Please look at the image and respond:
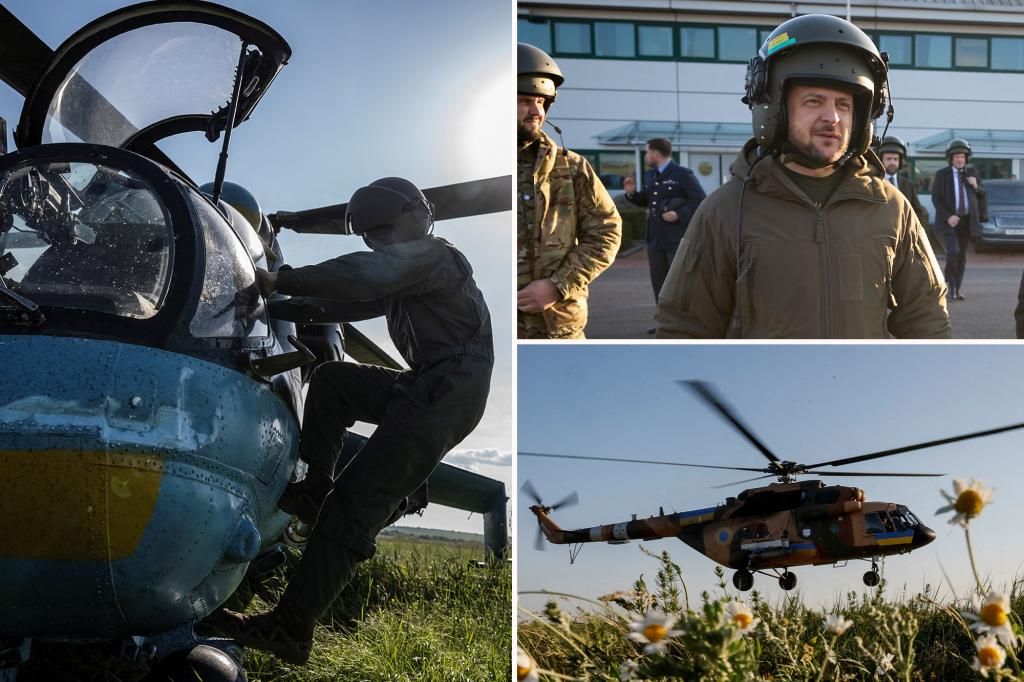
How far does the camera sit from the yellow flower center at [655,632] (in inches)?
118

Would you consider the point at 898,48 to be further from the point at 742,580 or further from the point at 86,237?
the point at 86,237

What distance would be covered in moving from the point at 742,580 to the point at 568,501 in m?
0.68

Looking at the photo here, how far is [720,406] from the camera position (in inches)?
154

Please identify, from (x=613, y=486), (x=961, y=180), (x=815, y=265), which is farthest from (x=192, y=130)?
(x=961, y=180)

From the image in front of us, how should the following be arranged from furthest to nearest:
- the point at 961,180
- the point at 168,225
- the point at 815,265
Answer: the point at 961,180 → the point at 815,265 → the point at 168,225

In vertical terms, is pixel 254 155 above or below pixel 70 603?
above

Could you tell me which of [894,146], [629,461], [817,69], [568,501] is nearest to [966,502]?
[629,461]

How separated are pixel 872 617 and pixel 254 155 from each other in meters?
2.58

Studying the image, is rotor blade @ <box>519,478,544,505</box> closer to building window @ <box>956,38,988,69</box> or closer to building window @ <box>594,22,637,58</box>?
building window @ <box>594,22,637,58</box>

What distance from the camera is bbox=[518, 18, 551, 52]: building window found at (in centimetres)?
397

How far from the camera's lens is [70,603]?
8.86ft

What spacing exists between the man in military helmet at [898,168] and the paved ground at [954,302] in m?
0.30

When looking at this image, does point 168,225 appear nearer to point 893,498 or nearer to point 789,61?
point 789,61

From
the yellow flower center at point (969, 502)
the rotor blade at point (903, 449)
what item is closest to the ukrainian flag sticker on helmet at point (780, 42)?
the rotor blade at point (903, 449)
